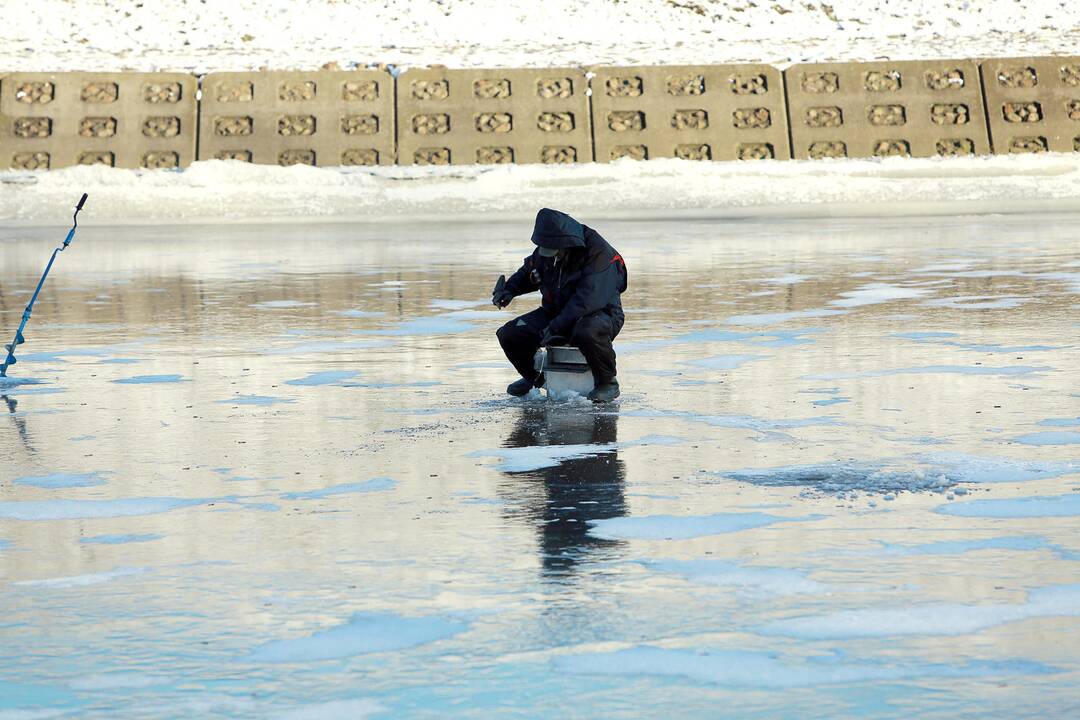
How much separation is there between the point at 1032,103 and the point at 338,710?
91.5 ft

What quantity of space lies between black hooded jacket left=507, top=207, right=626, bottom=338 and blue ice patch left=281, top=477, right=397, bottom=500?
6.73 ft

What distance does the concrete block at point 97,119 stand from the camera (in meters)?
29.1

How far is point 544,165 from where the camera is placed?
27.6 metres

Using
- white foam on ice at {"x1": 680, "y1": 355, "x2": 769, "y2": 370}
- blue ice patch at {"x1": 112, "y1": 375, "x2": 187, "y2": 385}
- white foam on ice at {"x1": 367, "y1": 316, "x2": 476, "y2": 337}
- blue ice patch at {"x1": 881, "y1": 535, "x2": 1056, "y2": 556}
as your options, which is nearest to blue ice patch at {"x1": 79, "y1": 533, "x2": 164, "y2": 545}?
blue ice patch at {"x1": 881, "y1": 535, "x2": 1056, "y2": 556}

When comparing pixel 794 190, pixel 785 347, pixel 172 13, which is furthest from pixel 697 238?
pixel 172 13

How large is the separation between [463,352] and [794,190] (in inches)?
708

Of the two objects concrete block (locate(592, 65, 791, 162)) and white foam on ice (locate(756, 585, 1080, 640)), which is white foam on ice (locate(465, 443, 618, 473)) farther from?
concrete block (locate(592, 65, 791, 162))

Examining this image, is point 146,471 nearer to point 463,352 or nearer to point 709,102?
point 463,352

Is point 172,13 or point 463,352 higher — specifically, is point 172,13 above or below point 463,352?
above

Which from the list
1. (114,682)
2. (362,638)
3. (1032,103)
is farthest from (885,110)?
(114,682)

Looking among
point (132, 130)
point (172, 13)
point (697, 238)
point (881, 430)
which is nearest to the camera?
point (881, 430)

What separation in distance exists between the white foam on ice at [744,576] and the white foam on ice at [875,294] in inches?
290

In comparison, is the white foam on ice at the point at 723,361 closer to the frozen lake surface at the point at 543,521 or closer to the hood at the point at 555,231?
the frozen lake surface at the point at 543,521

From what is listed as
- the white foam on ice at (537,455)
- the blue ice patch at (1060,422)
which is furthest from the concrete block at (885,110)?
the white foam on ice at (537,455)
